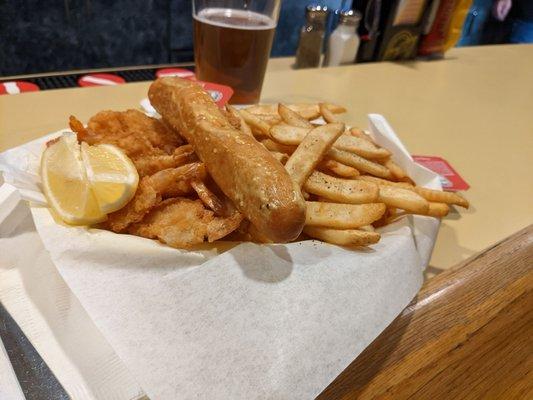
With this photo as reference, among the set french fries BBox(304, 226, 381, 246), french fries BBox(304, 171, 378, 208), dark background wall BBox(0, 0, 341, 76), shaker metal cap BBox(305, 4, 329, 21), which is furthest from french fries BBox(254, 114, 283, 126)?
dark background wall BBox(0, 0, 341, 76)

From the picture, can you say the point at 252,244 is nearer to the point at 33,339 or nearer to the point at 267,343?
the point at 267,343

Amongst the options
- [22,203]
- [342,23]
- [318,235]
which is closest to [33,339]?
[22,203]

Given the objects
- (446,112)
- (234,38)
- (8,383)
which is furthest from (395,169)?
(446,112)

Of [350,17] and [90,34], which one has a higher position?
[350,17]

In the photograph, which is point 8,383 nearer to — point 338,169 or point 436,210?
point 338,169

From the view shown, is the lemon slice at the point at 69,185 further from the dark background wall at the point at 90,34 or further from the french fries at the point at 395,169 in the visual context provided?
the dark background wall at the point at 90,34

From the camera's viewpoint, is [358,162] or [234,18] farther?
[234,18]

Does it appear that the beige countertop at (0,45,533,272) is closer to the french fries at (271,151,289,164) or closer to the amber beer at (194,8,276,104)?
the amber beer at (194,8,276,104)
